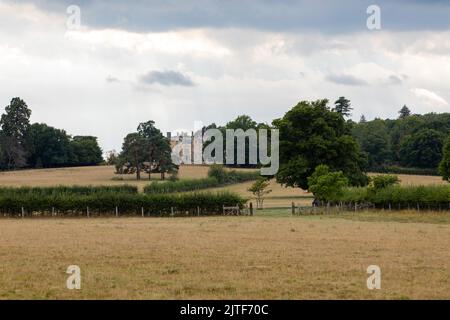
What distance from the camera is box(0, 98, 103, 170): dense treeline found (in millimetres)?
147000

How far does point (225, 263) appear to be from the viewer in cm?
2744

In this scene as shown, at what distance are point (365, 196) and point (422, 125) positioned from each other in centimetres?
9052

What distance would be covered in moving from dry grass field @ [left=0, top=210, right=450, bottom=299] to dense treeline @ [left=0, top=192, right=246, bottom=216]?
24366 millimetres

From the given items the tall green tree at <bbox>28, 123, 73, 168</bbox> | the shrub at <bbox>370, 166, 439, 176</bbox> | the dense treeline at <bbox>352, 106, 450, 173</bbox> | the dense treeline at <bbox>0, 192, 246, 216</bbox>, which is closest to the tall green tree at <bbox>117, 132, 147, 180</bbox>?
the tall green tree at <bbox>28, 123, 73, 168</bbox>

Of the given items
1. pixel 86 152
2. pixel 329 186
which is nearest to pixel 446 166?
pixel 329 186

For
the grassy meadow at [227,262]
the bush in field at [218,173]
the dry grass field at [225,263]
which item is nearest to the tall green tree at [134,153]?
the bush in field at [218,173]

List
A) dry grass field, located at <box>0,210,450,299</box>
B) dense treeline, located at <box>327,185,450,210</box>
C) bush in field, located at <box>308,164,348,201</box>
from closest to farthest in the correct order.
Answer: dry grass field, located at <box>0,210,450,299</box>
dense treeline, located at <box>327,185,450,210</box>
bush in field, located at <box>308,164,348,201</box>

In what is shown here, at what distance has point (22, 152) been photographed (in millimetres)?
149125

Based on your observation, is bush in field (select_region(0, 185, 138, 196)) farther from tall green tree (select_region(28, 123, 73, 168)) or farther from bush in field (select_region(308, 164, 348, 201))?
tall green tree (select_region(28, 123, 73, 168))

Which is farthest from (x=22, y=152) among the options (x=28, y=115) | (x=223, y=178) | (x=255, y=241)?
(x=255, y=241)

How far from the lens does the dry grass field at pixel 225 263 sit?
69.3ft

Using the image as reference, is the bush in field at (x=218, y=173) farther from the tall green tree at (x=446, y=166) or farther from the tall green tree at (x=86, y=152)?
the tall green tree at (x=86, y=152)
